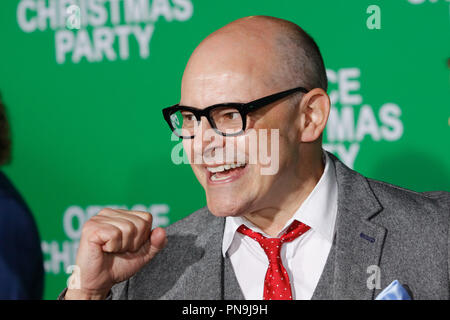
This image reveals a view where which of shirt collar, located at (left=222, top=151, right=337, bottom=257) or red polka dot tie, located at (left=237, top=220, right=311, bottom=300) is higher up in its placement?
shirt collar, located at (left=222, top=151, right=337, bottom=257)

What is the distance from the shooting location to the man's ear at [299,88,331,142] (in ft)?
5.17

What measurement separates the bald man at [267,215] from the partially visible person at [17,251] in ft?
0.75

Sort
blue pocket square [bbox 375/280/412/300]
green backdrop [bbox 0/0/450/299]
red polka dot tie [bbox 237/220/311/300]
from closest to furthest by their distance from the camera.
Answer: blue pocket square [bbox 375/280/412/300] < red polka dot tie [bbox 237/220/311/300] < green backdrop [bbox 0/0/450/299]

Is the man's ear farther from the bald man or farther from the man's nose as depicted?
the man's nose

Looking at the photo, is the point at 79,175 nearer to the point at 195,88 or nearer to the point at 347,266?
the point at 195,88

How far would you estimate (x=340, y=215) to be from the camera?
1.52 m

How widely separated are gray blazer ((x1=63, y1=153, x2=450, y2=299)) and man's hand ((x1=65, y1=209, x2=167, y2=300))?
148mm

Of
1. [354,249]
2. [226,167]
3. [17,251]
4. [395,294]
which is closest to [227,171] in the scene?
[226,167]

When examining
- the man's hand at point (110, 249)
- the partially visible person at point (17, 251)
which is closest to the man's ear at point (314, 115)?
the man's hand at point (110, 249)

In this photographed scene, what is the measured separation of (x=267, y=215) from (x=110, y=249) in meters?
0.48

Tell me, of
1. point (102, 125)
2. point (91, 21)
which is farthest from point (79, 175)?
point (91, 21)

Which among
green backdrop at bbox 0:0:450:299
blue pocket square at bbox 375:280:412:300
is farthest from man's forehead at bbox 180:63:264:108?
green backdrop at bbox 0:0:450:299

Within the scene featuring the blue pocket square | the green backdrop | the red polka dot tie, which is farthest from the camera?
the green backdrop

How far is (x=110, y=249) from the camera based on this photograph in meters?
1.41
